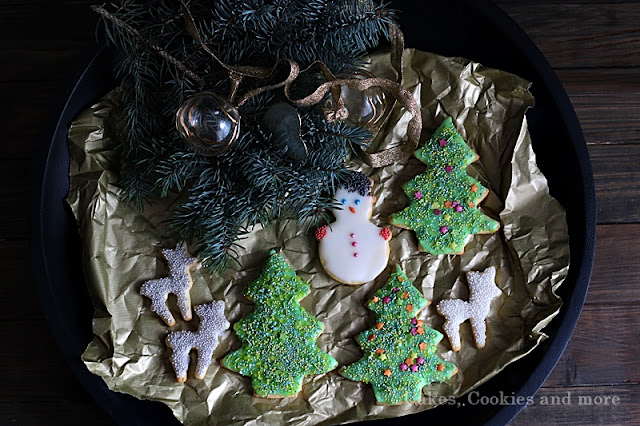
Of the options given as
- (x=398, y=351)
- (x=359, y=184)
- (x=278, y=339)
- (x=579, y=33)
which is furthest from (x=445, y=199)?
(x=579, y=33)

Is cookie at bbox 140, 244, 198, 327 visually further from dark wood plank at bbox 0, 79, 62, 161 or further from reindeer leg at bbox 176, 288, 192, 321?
dark wood plank at bbox 0, 79, 62, 161

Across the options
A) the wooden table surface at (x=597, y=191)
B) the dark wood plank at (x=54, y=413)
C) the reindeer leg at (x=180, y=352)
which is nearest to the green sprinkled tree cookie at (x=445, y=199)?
the wooden table surface at (x=597, y=191)

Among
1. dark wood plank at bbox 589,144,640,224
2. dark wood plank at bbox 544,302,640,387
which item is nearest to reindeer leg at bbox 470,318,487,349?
dark wood plank at bbox 544,302,640,387

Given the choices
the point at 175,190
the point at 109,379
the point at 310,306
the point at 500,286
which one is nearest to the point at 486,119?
the point at 500,286

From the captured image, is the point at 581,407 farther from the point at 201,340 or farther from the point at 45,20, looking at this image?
the point at 45,20

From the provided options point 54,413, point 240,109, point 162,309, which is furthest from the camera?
point 54,413

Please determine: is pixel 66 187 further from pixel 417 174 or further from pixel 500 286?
pixel 500 286

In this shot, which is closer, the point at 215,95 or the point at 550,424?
the point at 215,95
